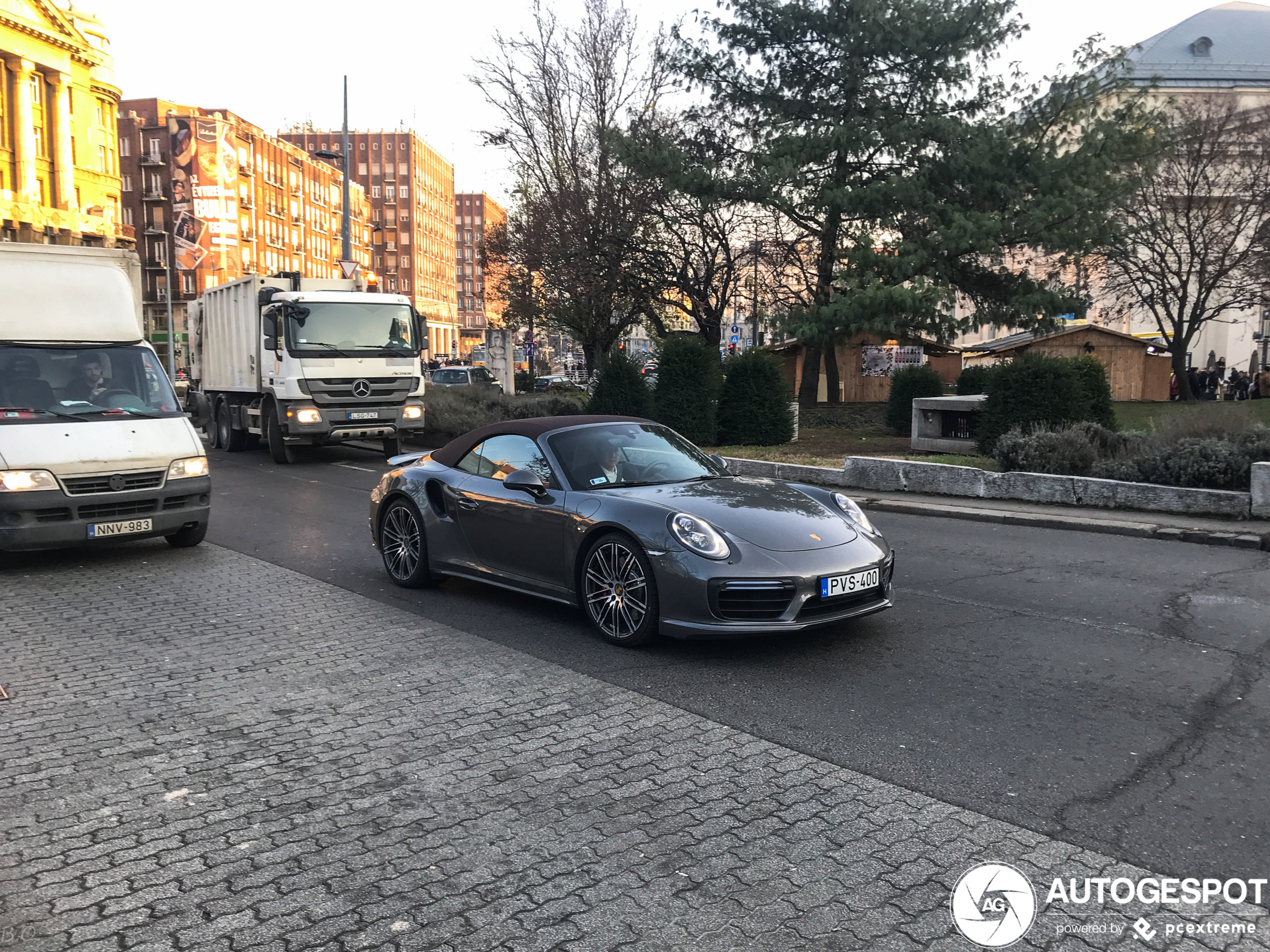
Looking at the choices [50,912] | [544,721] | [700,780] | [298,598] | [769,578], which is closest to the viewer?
[50,912]

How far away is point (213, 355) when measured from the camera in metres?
21.7

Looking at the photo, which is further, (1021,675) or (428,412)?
(428,412)

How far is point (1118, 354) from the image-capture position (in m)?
34.1

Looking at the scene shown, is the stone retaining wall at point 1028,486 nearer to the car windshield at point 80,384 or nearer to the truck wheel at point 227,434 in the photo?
the car windshield at point 80,384

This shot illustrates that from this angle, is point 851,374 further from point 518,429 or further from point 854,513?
point 854,513

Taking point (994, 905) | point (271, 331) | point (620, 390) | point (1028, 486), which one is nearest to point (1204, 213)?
point (620, 390)

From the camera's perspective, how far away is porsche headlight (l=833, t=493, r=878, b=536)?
21.7 feet

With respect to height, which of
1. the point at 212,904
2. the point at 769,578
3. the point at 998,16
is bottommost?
the point at 212,904

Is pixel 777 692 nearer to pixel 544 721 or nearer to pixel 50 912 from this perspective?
pixel 544 721

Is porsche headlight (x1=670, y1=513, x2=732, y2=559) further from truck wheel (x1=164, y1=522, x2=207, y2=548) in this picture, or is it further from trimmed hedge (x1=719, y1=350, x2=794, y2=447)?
trimmed hedge (x1=719, y1=350, x2=794, y2=447)

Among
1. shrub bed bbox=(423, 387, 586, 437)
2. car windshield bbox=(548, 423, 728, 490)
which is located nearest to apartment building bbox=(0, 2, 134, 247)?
A: shrub bed bbox=(423, 387, 586, 437)

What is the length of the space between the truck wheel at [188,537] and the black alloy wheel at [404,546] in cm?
253

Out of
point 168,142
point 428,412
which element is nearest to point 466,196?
point 168,142

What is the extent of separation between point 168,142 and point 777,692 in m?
111
